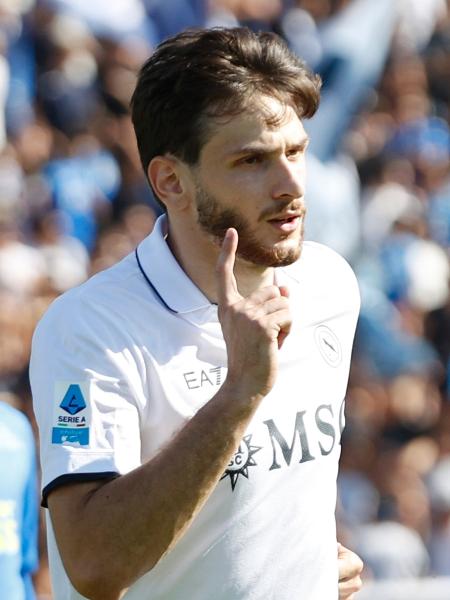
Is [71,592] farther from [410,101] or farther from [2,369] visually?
[410,101]

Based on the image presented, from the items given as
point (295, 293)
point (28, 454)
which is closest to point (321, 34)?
point (28, 454)

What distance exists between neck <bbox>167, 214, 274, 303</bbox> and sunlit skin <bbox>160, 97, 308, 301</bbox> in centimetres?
3

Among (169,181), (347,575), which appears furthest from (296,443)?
(169,181)

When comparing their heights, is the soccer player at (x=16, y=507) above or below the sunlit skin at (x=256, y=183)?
below

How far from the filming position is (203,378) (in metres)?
2.72

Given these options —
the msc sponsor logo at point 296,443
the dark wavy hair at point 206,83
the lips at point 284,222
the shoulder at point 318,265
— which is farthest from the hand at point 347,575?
the dark wavy hair at point 206,83

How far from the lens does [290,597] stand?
9.02 ft

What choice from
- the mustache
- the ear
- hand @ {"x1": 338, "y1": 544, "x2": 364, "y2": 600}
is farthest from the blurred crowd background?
the mustache

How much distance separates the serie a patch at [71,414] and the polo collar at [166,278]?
1.05 ft

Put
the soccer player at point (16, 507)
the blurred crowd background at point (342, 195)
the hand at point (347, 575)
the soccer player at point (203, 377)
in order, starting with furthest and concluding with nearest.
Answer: the blurred crowd background at point (342, 195)
the soccer player at point (16, 507)
the hand at point (347, 575)
the soccer player at point (203, 377)

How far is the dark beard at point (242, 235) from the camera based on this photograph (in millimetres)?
2734

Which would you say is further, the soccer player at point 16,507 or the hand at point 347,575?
the soccer player at point 16,507

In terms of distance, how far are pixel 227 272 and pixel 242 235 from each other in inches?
7.5

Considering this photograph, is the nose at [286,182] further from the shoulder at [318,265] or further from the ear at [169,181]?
the shoulder at [318,265]
